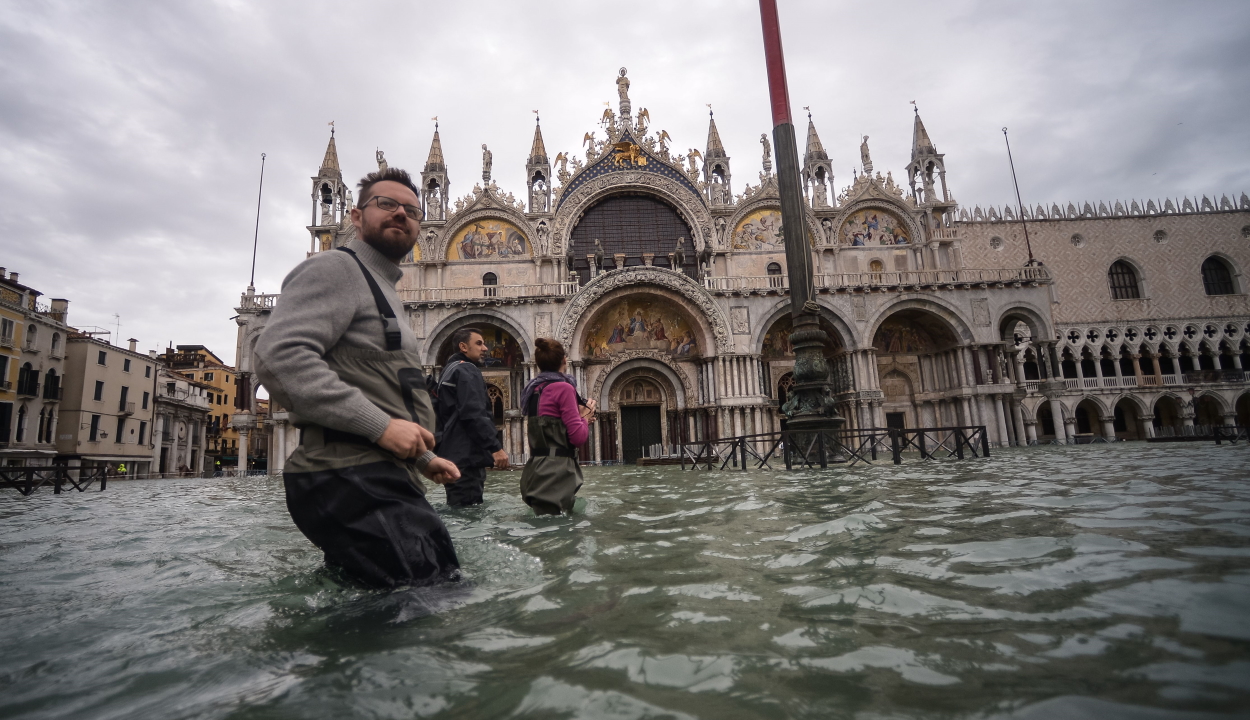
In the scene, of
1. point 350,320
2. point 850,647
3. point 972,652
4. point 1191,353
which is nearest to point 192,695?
point 350,320

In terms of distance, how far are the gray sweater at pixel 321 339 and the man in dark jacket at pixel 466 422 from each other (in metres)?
2.75

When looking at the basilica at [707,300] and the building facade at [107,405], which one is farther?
the building facade at [107,405]

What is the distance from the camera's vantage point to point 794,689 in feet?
4.35

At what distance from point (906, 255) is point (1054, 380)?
746 centimetres

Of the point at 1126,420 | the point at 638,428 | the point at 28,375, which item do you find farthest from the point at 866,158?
the point at 28,375

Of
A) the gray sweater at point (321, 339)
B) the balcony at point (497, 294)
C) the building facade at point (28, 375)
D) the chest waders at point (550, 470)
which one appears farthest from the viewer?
the building facade at point (28, 375)

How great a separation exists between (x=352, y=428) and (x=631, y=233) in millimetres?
24085

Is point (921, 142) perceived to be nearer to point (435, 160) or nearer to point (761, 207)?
point (761, 207)

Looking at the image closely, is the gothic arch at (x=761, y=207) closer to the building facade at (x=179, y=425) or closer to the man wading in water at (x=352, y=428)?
the man wading in water at (x=352, y=428)

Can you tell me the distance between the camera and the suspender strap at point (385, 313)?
2.54m

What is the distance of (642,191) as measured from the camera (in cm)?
2553

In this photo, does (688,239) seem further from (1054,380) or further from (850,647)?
(850,647)

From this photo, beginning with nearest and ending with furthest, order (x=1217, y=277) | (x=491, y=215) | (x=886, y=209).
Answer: (x=491, y=215), (x=886, y=209), (x=1217, y=277)

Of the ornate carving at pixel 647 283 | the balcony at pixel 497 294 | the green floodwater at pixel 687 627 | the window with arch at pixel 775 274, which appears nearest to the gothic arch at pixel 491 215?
the balcony at pixel 497 294
